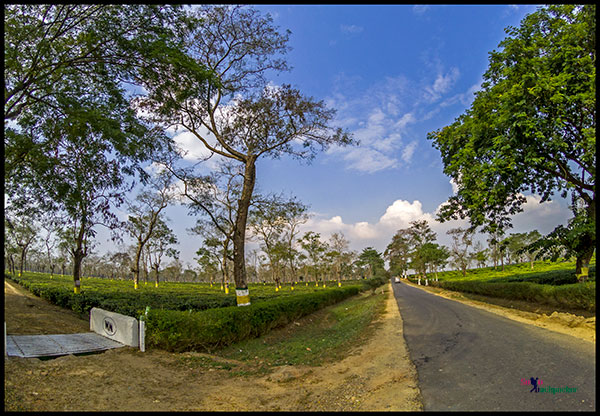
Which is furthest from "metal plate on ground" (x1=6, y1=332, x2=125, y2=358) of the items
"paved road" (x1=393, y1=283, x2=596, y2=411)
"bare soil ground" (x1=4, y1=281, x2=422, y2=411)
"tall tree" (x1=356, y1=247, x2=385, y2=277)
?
"tall tree" (x1=356, y1=247, x2=385, y2=277)

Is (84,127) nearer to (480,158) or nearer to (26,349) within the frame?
(26,349)

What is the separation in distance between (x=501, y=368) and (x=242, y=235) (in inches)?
367

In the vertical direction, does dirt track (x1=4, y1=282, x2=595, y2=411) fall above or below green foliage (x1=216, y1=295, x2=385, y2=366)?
above

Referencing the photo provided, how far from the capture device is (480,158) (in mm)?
11766

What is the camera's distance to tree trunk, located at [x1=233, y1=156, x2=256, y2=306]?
1060 cm

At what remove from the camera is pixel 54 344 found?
638cm

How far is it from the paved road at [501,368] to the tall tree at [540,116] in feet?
16.9

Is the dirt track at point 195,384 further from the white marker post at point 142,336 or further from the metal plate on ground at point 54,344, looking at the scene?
the metal plate on ground at point 54,344

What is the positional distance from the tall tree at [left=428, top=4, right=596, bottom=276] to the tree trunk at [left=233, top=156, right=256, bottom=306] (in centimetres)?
842

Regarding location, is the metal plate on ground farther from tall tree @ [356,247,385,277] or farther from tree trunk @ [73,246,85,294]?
tall tree @ [356,247,385,277]

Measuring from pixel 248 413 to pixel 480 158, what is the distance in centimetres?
1200

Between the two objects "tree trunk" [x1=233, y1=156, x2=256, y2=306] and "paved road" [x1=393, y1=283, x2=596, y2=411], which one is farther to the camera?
"tree trunk" [x1=233, y1=156, x2=256, y2=306]

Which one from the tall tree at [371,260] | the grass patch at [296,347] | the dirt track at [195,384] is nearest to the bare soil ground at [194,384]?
the dirt track at [195,384]

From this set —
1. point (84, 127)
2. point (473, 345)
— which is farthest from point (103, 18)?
point (473, 345)
